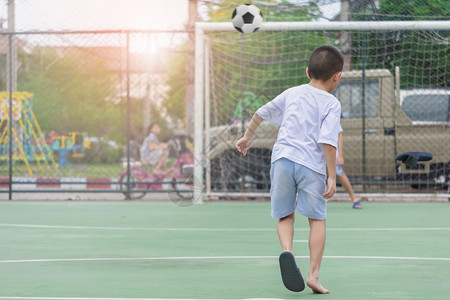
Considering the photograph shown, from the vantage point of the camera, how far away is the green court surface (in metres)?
5.54

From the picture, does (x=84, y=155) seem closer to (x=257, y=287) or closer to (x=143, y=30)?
(x=143, y=30)

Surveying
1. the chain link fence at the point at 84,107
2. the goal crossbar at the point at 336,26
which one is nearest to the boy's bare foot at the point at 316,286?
the goal crossbar at the point at 336,26

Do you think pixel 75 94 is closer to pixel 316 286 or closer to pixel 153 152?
pixel 153 152

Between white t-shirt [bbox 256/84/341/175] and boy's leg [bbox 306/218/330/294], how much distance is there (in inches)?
13.2

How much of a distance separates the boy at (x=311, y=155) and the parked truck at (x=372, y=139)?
30.8ft

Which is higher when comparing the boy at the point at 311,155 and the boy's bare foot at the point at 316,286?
the boy at the point at 311,155

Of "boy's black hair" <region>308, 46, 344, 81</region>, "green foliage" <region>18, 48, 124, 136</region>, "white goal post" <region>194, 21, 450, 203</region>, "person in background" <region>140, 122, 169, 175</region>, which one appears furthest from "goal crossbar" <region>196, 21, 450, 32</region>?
"green foliage" <region>18, 48, 124, 136</region>

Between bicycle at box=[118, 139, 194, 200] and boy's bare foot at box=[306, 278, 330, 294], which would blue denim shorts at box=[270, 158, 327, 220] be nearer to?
boy's bare foot at box=[306, 278, 330, 294]

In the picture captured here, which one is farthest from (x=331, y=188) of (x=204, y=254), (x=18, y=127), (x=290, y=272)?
(x=18, y=127)

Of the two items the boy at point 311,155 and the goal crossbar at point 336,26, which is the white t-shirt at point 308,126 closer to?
the boy at point 311,155

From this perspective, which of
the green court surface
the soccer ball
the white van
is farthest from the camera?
the white van

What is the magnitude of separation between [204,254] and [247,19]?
6594 mm

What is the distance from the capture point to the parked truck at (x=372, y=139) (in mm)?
15047

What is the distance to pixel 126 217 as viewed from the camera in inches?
456
